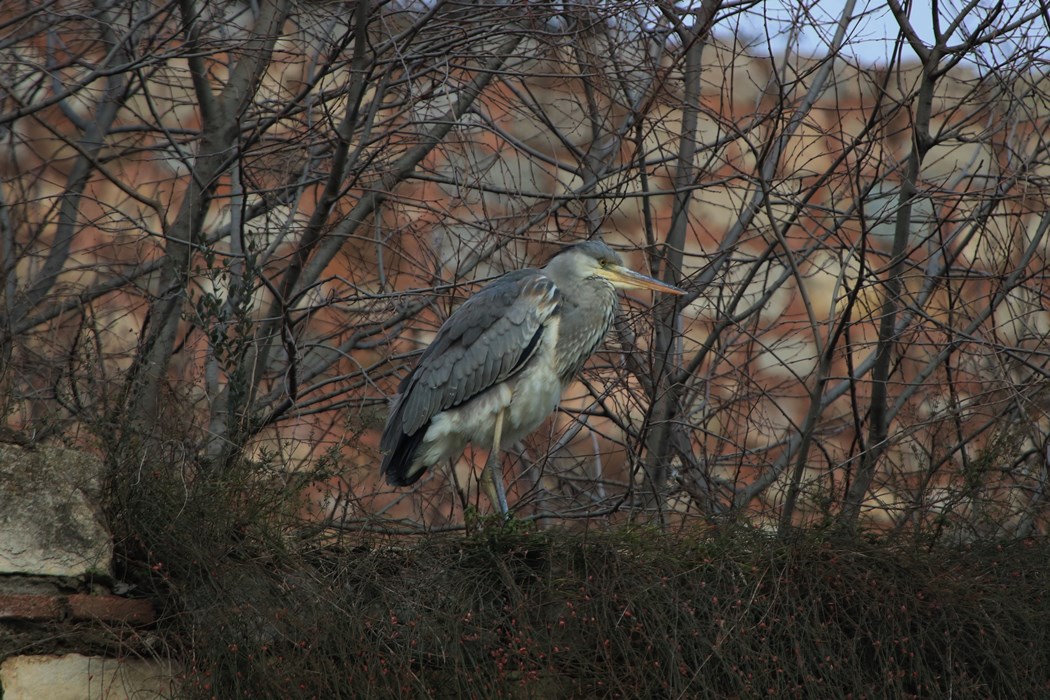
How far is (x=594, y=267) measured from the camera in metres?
5.02

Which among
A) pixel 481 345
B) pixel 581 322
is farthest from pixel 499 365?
pixel 581 322

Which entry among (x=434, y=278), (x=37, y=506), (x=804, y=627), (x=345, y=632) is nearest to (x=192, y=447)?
(x=37, y=506)

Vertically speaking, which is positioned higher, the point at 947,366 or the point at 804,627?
the point at 947,366

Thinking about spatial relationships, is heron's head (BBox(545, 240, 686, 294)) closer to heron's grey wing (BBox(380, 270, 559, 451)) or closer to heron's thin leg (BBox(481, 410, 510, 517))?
heron's grey wing (BBox(380, 270, 559, 451))

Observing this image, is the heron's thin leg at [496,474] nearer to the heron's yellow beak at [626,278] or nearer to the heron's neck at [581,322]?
the heron's neck at [581,322]

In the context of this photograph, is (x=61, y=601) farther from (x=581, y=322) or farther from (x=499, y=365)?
(x=581, y=322)

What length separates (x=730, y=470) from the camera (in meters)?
6.63

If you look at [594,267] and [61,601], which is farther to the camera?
[594,267]

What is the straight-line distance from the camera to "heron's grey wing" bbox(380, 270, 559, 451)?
472 centimetres

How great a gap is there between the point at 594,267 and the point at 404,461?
1080 mm

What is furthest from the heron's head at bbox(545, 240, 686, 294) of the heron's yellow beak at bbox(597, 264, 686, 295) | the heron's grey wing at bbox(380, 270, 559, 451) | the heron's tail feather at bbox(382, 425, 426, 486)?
the heron's tail feather at bbox(382, 425, 426, 486)

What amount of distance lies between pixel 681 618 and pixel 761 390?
1.56 metres

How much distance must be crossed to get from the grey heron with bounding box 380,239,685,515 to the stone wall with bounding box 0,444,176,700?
1359 mm

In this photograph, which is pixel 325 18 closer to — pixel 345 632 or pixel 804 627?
pixel 345 632
